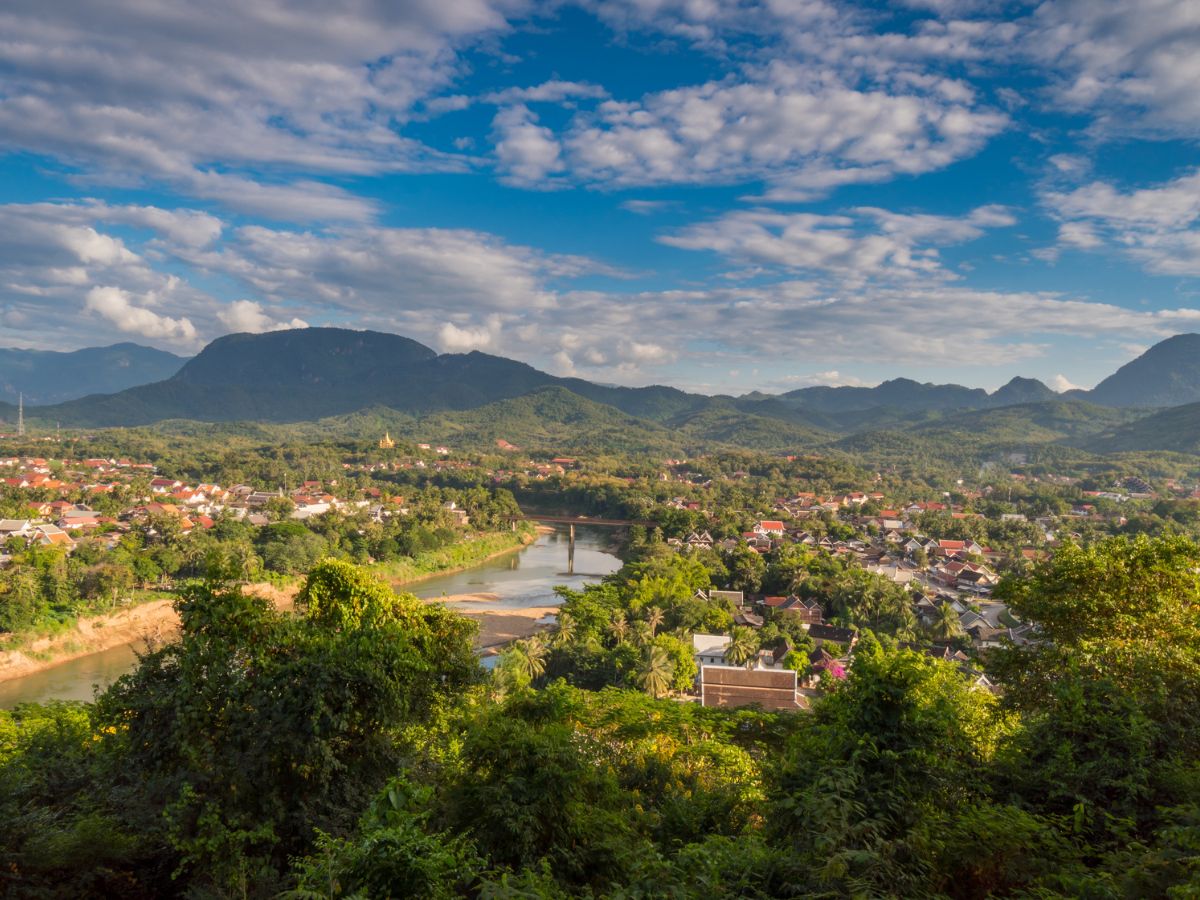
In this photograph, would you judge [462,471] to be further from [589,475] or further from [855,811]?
[855,811]

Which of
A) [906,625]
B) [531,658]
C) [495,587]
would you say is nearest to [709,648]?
[531,658]

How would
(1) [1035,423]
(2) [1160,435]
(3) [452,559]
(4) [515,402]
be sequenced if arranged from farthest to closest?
(4) [515,402] → (1) [1035,423] → (2) [1160,435] → (3) [452,559]

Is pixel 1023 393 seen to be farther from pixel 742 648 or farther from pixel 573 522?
pixel 742 648

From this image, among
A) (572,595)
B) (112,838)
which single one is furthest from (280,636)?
(572,595)

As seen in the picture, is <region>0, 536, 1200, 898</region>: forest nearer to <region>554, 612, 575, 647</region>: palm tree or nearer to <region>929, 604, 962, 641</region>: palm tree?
<region>554, 612, 575, 647</region>: palm tree

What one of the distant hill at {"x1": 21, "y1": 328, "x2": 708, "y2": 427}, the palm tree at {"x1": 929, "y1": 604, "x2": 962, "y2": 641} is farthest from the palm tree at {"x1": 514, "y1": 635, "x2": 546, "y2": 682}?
the distant hill at {"x1": 21, "y1": 328, "x2": 708, "y2": 427}

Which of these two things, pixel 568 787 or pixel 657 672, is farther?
pixel 657 672

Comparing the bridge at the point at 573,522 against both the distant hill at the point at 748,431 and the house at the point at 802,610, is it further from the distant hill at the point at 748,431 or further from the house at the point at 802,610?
the distant hill at the point at 748,431
